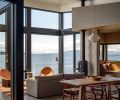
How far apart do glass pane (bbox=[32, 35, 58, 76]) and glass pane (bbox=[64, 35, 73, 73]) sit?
0.50 metres

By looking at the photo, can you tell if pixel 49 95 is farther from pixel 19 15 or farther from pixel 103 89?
pixel 19 15

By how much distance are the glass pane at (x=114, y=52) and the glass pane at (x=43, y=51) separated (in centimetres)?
296

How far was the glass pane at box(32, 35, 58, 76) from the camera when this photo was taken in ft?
35.6

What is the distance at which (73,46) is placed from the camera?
1112cm

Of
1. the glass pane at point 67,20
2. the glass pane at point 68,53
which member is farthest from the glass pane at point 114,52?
the glass pane at point 67,20

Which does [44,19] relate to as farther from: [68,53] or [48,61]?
[48,61]

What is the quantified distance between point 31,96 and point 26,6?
4.86 meters

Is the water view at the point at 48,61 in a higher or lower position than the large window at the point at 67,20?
lower

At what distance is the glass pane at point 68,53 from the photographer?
11297 millimetres

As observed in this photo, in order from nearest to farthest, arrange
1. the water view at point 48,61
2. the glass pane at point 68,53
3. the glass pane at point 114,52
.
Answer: the glass pane at point 114,52 < the water view at point 48,61 < the glass pane at point 68,53

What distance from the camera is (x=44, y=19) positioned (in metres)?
11.0

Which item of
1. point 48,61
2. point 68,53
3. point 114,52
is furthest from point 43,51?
point 114,52

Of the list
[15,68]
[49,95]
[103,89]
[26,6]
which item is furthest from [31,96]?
[26,6]

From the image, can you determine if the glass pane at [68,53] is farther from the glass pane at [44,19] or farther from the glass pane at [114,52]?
the glass pane at [114,52]
